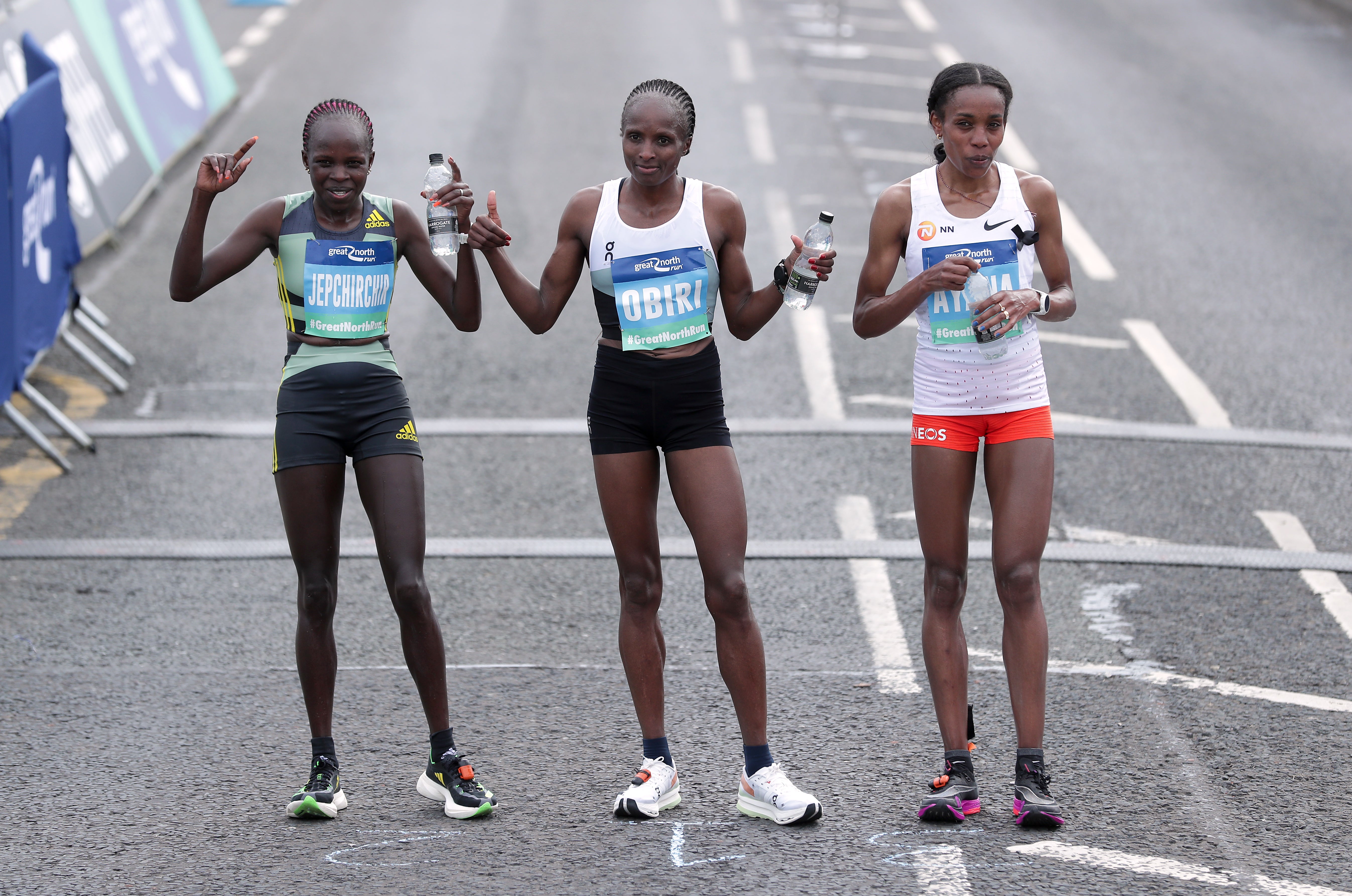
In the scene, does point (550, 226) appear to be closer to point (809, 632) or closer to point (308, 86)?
point (308, 86)

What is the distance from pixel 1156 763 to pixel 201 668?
12.0 feet

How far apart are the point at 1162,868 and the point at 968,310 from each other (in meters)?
1.73

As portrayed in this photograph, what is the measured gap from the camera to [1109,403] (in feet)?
31.4

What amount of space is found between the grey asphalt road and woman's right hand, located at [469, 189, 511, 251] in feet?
5.76

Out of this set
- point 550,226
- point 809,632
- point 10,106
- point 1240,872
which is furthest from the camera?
point 550,226

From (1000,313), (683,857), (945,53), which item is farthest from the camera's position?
(945,53)

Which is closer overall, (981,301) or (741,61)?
(981,301)

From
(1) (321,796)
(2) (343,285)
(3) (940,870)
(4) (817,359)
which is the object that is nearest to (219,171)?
(2) (343,285)

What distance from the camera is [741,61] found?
64.4ft

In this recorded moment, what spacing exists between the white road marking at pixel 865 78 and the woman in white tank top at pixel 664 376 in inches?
565

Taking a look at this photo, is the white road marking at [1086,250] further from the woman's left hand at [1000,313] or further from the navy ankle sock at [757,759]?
the navy ankle sock at [757,759]

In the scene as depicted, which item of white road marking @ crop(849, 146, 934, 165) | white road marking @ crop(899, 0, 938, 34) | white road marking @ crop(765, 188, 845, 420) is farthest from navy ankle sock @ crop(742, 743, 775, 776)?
white road marking @ crop(899, 0, 938, 34)

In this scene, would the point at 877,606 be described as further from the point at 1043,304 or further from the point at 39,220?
the point at 39,220

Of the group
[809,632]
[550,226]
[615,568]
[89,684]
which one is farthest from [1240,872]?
[550,226]
